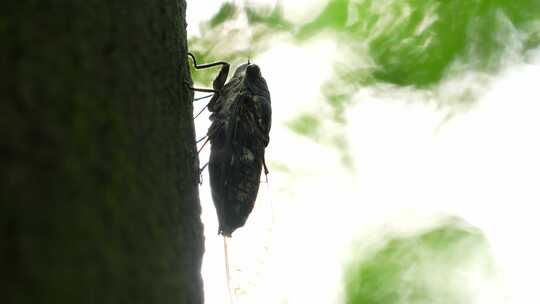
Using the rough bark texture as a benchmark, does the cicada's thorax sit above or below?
above

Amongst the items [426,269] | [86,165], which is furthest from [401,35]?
[86,165]

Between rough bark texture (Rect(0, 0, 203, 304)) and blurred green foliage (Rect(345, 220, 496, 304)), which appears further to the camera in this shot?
blurred green foliage (Rect(345, 220, 496, 304))

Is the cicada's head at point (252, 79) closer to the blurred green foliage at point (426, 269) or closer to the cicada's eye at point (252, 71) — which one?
the cicada's eye at point (252, 71)

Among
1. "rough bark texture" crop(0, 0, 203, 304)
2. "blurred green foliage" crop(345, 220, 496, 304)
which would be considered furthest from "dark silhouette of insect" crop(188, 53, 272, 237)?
"blurred green foliage" crop(345, 220, 496, 304)

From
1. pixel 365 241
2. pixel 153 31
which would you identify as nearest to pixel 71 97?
pixel 153 31

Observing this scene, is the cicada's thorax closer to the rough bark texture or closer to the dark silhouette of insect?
the dark silhouette of insect

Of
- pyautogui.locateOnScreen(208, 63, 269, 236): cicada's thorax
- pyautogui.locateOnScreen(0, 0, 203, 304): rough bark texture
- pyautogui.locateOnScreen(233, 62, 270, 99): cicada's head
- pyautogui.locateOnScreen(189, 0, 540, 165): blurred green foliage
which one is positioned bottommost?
pyautogui.locateOnScreen(0, 0, 203, 304): rough bark texture

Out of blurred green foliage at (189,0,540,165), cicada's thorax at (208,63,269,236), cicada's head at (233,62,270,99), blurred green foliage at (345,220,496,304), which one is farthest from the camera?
blurred green foliage at (345,220,496,304)

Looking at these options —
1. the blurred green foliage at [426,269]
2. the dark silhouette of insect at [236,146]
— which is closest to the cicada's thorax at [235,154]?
the dark silhouette of insect at [236,146]
